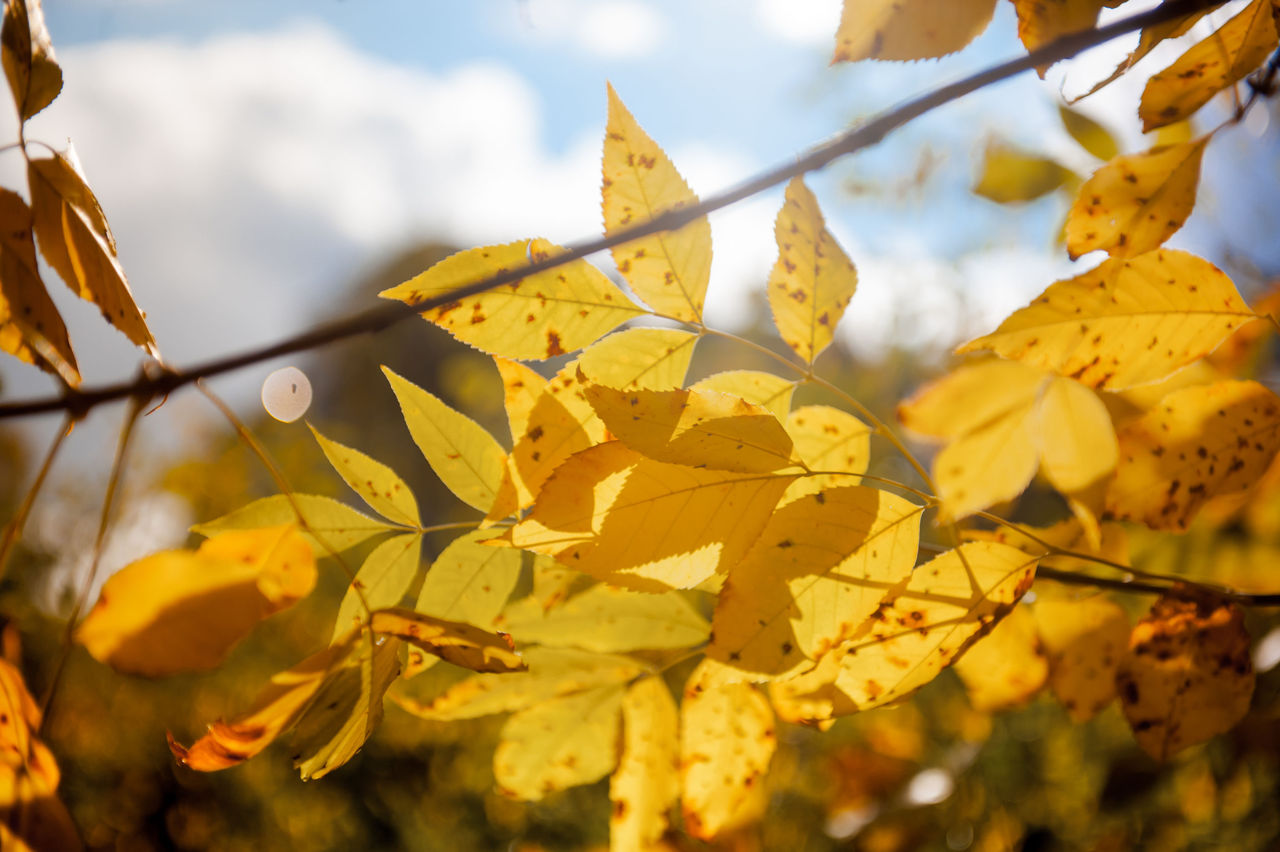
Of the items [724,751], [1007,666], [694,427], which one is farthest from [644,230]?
[1007,666]

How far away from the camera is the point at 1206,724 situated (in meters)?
0.37

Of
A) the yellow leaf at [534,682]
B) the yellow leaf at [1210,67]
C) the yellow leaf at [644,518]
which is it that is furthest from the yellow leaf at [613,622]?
the yellow leaf at [1210,67]

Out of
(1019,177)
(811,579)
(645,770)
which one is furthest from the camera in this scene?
(1019,177)

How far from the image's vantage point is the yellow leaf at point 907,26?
0.30 m

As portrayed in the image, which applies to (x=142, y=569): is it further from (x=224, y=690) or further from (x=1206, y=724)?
(x=224, y=690)

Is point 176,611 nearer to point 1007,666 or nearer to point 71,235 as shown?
point 71,235

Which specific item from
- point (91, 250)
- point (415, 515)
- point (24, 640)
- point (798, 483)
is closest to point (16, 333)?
point (91, 250)

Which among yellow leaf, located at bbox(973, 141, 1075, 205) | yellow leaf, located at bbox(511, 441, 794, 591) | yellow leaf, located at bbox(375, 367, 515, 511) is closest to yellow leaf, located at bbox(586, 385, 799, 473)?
yellow leaf, located at bbox(511, 441, 794, 591)

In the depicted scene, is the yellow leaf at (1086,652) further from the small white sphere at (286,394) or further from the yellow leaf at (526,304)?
the small white sphere at (286,394)

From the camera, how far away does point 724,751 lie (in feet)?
1.26

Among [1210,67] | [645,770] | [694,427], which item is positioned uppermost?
[1210,67]

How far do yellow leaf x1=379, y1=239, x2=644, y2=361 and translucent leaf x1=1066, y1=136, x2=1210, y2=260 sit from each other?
0.23m

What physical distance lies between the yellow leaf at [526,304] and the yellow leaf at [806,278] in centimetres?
8

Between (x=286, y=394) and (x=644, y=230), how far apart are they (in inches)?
9.1
